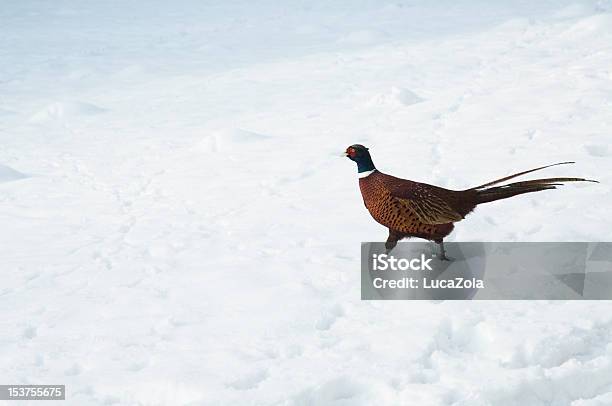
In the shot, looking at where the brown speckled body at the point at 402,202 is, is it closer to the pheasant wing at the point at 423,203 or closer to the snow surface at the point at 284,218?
the pheasant wing at the point at 423,203

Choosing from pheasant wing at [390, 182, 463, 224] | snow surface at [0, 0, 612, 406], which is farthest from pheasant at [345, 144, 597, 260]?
snow surface at [0, 0, 612, 406]

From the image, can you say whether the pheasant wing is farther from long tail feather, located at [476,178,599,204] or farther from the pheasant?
long tail feather, located at [476,178,599,204]

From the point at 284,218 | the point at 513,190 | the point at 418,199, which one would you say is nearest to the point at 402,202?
the point at 418,199

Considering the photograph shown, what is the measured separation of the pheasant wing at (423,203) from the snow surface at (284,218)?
1.85 feet

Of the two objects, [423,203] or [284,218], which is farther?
[284,218]

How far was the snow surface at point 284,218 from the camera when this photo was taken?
3033 millimetres

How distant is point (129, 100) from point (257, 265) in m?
6.94

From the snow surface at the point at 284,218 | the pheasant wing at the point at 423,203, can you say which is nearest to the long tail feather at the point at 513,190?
the pheasant wing at the point at 423,203

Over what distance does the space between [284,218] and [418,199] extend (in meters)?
1.96

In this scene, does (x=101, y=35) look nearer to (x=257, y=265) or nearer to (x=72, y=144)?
(x=72, y=144)

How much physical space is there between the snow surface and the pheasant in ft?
1.75

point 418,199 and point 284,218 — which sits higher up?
point 418,199

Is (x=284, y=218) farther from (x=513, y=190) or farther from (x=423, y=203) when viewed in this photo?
(x=513, y=190)

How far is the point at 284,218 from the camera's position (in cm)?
492
